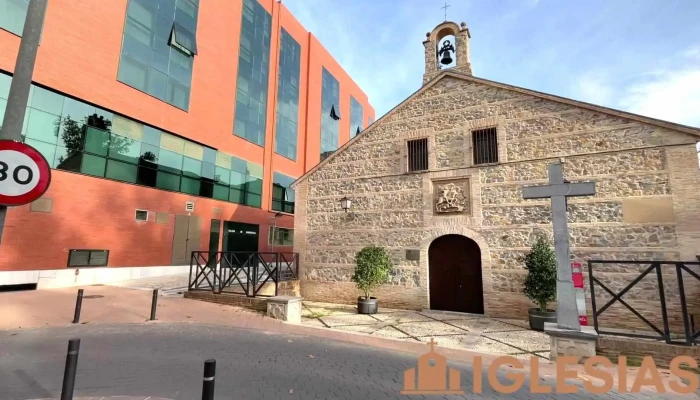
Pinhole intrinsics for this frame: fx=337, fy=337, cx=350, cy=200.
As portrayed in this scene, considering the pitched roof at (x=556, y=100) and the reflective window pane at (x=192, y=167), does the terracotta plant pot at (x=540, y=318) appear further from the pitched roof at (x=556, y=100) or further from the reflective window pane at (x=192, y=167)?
the reflective window pane at (x=192, y=167)

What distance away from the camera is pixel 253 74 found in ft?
77.8

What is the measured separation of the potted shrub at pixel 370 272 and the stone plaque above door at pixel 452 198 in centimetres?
237

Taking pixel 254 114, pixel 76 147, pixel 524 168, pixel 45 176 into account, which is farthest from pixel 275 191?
pixel 45 176

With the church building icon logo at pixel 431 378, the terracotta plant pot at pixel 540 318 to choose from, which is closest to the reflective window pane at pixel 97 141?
the church building icon logo at pixel 431 378

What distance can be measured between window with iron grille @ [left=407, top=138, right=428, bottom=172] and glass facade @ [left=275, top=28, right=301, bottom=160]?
15.8 meters

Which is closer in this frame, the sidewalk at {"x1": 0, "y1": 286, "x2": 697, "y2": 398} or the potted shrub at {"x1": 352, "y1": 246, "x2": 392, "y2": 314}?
the sidewalk at {"x1": 0, "y1": 286, "x2": 697, "y2": 398}

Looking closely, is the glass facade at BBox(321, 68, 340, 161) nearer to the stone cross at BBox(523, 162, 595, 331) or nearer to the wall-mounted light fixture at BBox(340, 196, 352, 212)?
the wall-mounted light fixture at BBox(340, 196, 352, 212)

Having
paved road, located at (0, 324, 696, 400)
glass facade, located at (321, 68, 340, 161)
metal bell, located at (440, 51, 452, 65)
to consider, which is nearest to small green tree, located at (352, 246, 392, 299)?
paved road, located at (0, 324, 696, 400)

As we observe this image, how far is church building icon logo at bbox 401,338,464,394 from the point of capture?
14.4ft

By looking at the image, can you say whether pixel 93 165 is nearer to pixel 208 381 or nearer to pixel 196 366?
pixel 196 366

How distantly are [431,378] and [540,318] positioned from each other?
4952 millimetres

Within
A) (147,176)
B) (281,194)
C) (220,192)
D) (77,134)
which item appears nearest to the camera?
(77,134)

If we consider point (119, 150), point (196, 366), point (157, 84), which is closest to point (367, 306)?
point (196, 366)

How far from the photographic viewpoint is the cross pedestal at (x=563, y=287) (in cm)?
561
